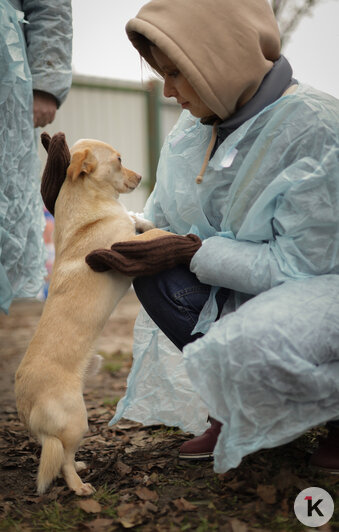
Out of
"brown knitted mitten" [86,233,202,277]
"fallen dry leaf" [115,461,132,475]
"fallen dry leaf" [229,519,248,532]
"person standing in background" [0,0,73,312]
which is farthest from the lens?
"person standing in background" [0,0,73,312]

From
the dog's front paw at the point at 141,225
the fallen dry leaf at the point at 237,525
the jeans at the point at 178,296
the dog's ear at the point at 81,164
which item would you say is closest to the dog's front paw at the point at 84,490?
the fallen dry leaf at the point at 237,525

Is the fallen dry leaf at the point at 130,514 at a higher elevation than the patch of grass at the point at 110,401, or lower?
higher

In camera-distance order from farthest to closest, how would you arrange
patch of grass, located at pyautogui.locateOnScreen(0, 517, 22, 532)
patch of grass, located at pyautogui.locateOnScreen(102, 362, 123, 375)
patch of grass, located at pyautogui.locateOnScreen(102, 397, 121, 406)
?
1. patch of grass, located at pyautogui.locateOnScreen(102, 362, 123, 375)
2. patch of grass, located at pyautogui.locateOnScreen(102, 397, 121, 406)
3. patch of grass, located at pyautogui.locateOnScreen(0, 517, 22, 532)

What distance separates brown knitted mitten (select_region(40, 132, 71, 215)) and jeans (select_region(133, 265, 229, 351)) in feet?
1.87

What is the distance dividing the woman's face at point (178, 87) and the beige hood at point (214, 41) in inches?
4.4

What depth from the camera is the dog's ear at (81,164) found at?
2398 mm

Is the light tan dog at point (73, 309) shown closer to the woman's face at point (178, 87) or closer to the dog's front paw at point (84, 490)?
the dog's front paw at point (84, 490)

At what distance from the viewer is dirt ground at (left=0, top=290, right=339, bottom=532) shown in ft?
5.94

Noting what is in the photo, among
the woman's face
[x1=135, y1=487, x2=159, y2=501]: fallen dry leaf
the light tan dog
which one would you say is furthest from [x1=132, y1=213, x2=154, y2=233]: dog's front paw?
[x1=135, y1=487, x2=159, y2=501]: fallen dry leaf

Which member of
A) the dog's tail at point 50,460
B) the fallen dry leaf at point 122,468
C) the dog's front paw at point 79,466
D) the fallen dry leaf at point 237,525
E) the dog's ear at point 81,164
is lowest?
the dog's front paw at point 79,466

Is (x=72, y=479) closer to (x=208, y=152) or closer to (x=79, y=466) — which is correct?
(x=79, y=466)

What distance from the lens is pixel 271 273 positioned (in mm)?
1969

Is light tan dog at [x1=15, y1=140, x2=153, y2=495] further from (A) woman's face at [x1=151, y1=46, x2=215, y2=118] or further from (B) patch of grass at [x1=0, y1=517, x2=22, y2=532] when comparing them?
(A) woman's face at [x1=151, y1=46, x2=215, y2=118]

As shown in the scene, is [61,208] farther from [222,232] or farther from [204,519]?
[204,519]
